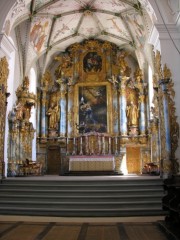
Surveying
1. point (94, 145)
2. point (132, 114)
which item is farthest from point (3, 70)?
point (132, 114)

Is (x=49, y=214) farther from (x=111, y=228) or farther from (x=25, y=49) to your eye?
(x=25, y=49)

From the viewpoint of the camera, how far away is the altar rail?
1786 cm

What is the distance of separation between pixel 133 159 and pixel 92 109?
4.11m

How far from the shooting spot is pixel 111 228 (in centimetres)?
623

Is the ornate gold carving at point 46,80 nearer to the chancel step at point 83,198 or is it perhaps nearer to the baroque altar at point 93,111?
the baroque altar at point 93,111

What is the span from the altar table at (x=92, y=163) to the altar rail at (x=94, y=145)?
1.51 meters

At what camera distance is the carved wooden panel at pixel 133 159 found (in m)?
18.0

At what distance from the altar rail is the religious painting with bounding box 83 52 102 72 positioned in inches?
180

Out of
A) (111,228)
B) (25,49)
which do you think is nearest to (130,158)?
(25,49)

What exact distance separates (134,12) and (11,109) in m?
7.96

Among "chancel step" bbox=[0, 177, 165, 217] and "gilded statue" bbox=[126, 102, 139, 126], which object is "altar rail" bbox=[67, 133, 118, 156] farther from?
"chancel step" bbox=[0, 177, 165, 217]

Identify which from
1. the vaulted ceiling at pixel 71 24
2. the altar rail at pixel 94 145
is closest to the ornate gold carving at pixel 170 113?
the vaulted ceiling at pixel 71 24

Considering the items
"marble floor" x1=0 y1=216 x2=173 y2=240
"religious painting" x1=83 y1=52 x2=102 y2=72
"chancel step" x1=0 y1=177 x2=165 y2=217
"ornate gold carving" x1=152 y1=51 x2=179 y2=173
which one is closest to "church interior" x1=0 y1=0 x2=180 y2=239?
"religious painting" x1=83 y1=52 x2=102 y2=72

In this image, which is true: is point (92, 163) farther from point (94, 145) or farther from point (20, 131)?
point (20, 131)
